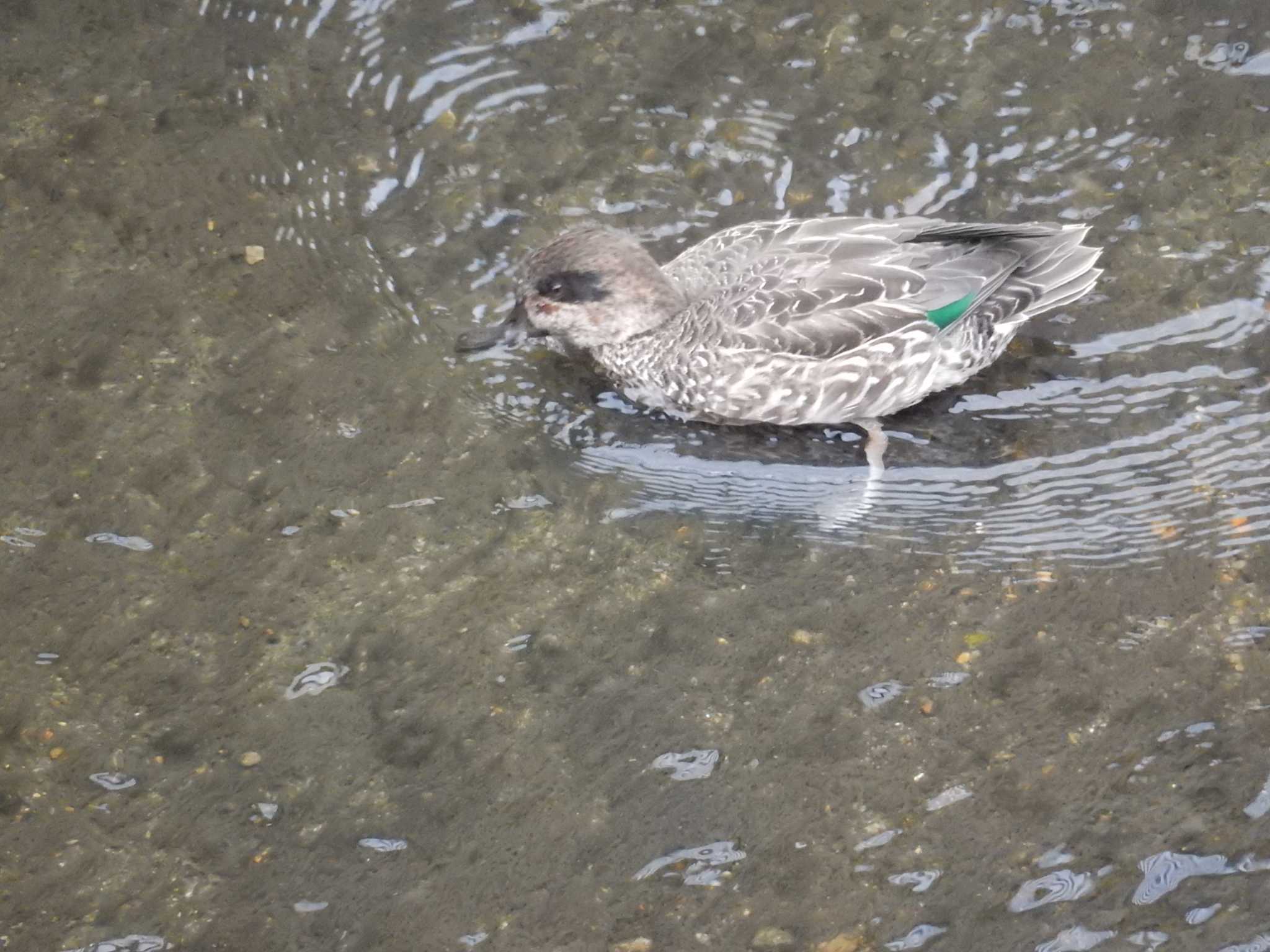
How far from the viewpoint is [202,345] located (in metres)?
5.31

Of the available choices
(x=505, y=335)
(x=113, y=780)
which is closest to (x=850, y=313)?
(x=505, y=335)

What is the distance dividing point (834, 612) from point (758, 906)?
1111mm

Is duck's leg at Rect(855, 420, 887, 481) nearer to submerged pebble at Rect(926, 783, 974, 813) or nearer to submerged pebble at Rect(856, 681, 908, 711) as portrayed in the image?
submerged pebble at Rect(856, 681, 908, 711)

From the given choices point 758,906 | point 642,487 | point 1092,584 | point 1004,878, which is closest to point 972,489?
point 1092,584

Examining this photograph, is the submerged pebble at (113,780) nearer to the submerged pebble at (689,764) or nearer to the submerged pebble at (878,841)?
the submerged pebble at (689,764)

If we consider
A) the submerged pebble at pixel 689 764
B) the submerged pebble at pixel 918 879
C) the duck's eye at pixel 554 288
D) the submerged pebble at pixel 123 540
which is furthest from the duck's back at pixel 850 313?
the submerged pebble at pixel 123 540

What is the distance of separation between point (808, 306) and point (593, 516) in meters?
1.18

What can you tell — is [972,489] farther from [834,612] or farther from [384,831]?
[384,831]

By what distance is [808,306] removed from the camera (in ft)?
16.8

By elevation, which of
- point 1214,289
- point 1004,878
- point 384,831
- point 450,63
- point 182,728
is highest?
point 450,63

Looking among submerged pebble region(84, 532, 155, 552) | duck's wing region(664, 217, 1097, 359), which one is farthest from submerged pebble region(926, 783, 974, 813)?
submerged pebble region(84, 532, 155, 552)

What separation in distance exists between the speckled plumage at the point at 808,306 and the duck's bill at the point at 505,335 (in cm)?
2

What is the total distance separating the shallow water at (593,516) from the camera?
3.97 metres

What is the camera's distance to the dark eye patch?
17.1 ft
